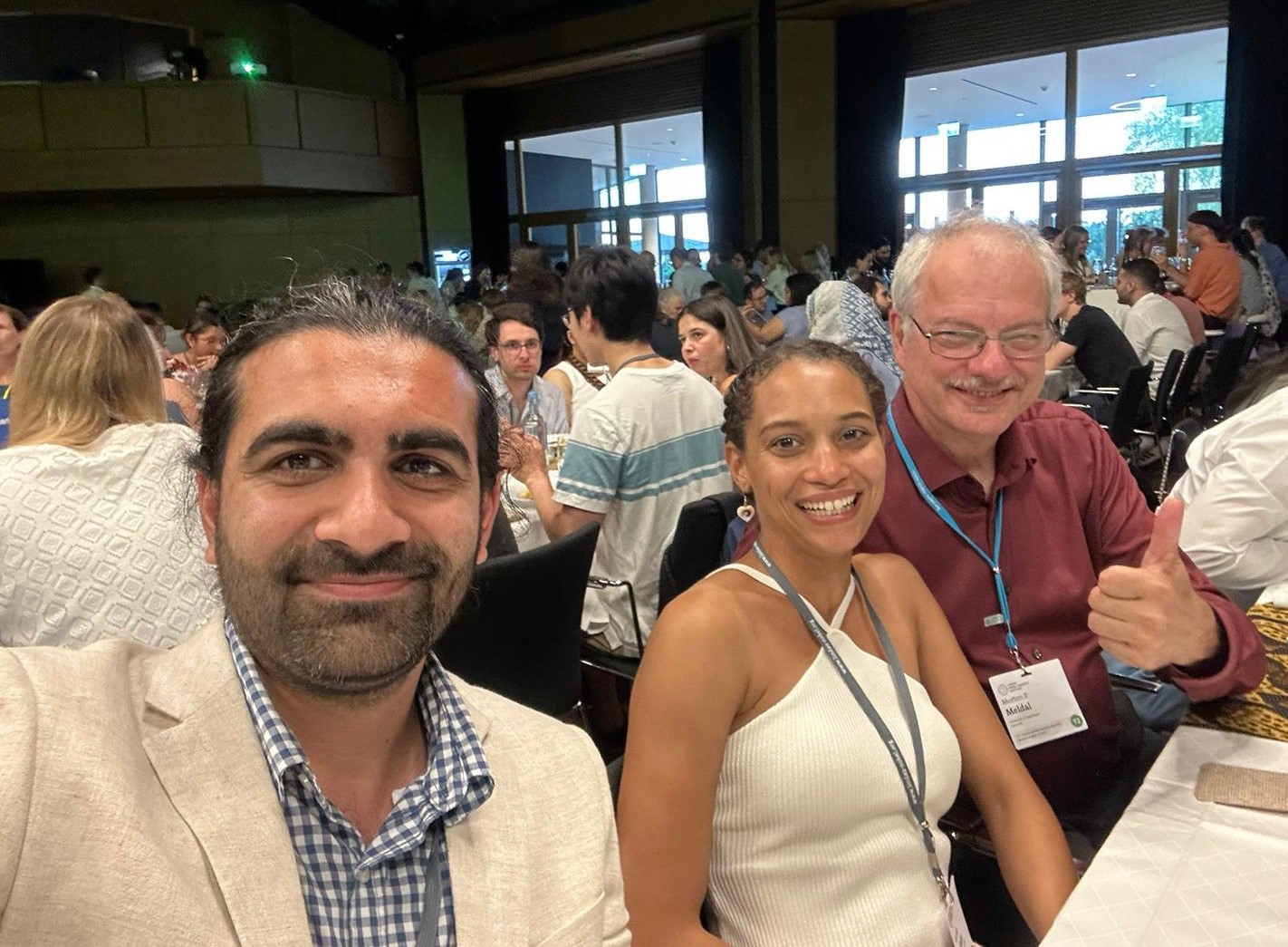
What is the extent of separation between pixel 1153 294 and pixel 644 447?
4.94 meters

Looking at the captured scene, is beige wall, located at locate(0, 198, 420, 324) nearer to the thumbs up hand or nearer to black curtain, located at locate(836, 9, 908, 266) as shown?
black curtain, located at locate(836, 9, 908, 266)

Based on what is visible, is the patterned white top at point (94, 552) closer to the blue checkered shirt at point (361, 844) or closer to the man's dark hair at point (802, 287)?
the blue checkered shirt at point (361, 844)

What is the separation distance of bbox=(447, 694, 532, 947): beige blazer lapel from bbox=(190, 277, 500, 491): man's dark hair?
32 centimetres

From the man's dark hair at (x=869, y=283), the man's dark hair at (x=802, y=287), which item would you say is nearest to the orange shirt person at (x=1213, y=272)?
the man's dark hair at (x=869, y=283)

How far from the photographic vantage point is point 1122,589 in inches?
55.2

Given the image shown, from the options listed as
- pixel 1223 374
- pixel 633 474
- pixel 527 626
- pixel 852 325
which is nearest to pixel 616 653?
pixel 633 474

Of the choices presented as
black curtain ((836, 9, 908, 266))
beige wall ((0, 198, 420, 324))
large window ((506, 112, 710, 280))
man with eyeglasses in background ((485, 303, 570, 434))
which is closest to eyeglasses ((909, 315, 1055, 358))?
man with eyeglasses in background ((485, 303, 570, 434))

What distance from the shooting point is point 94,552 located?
2021 millimetres

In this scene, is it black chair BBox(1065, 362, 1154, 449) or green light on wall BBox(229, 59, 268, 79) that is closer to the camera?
black chair BBox(1065, 362, 1154, 449)

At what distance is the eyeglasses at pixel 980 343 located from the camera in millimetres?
1679

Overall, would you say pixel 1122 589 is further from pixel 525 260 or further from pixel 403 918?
pixel 525 260

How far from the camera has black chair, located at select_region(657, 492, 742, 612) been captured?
2.28 metres

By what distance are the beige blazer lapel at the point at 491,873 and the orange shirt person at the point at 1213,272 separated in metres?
8.21

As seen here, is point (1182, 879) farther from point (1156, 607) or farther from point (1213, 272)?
point (1213, 272)
